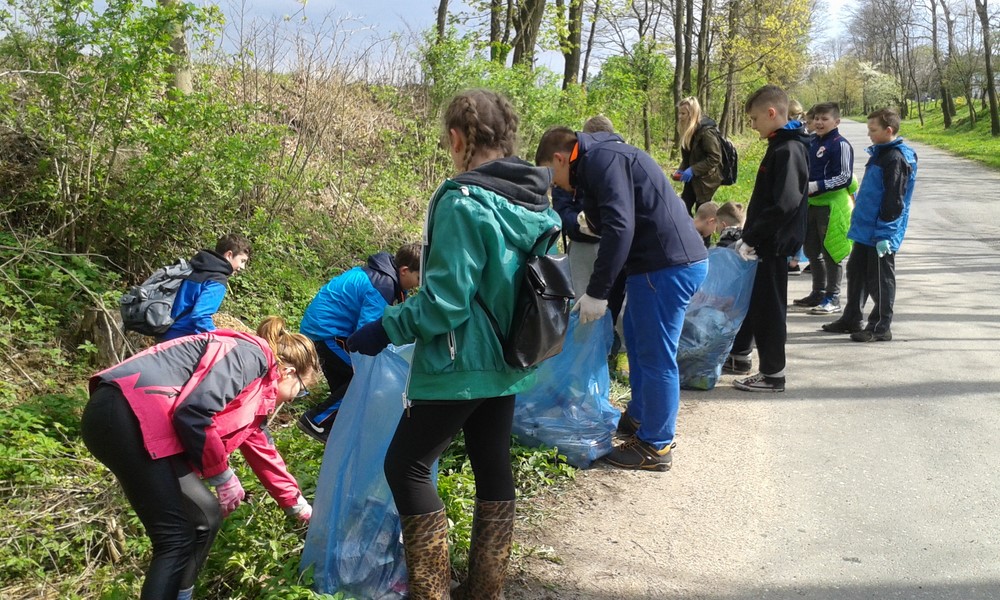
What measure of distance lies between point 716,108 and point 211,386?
99.1ft

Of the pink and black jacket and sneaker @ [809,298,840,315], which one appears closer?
the pink and black jacket

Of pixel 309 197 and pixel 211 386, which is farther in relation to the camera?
pixel 309 197

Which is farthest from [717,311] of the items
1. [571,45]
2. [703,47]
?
[703,47]

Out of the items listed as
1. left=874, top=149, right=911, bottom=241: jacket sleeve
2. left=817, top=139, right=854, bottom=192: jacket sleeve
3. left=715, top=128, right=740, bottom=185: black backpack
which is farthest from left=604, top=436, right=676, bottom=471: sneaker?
left=817, top=139, right=854, bottom=192: jacket sleeve

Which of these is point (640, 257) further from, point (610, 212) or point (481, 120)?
point (481, 120)

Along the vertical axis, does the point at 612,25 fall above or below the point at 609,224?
above

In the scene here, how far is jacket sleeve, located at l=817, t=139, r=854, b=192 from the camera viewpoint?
6.61 metres

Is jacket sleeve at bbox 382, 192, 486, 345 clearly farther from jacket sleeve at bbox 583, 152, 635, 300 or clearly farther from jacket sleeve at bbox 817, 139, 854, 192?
jacket sleeve at bbox 817, 139, 854, 192

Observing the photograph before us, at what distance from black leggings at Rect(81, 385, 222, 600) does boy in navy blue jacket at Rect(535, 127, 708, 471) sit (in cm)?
172

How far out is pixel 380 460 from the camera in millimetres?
2623

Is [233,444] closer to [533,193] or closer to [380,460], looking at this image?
[380,460]

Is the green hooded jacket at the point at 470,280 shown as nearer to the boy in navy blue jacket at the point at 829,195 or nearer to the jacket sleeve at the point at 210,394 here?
the jacket sleeve at the point at 210,394

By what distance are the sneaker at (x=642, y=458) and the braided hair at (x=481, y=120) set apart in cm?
201

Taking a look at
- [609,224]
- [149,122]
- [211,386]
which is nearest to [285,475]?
[211,386]
